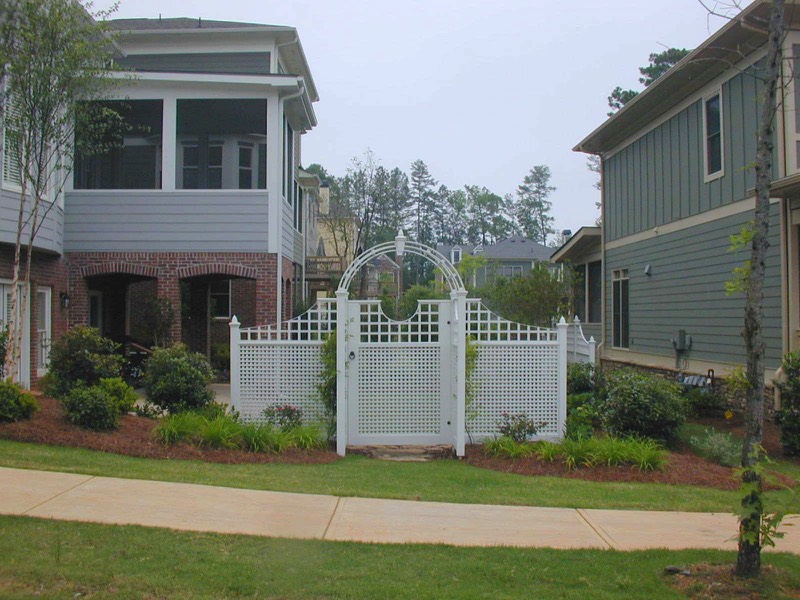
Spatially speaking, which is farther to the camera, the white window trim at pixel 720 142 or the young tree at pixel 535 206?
the young tree at pixel 535 206

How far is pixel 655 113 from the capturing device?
16.5 m

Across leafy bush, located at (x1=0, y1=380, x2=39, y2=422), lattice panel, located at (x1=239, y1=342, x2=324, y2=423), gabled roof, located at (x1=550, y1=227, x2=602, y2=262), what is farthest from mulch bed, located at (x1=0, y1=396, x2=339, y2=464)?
gabled roof, located at (x1=550, y1=227, x2=602, y2=262)

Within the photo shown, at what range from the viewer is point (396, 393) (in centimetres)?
1010

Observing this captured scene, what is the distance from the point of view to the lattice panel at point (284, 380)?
33.8 ft

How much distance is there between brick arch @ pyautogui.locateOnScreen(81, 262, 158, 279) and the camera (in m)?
15.3

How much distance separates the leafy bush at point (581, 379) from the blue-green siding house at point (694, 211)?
2.38m

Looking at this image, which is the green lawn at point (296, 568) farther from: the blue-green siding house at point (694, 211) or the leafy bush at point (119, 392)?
the blue-green siding house at point (694, 211)

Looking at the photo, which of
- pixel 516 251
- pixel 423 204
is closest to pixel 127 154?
pixel 516 251

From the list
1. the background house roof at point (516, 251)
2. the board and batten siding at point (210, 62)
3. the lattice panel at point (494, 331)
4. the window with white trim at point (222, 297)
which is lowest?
the lattice panel at point (494, 331)

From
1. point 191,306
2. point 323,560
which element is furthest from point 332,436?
point 191,306

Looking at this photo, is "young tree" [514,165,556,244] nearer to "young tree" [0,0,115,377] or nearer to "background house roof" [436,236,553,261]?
"background house roof" [436,236,553,261]

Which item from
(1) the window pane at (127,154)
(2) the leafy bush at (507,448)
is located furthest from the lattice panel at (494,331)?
(1) the window pane at (127,154)

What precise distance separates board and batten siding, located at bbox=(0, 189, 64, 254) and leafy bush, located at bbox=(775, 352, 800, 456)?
1046 centimetres

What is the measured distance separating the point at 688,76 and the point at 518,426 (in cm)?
862
